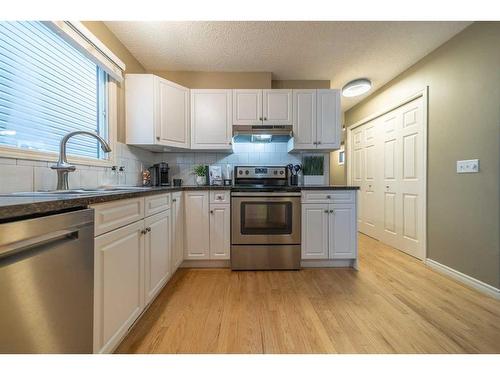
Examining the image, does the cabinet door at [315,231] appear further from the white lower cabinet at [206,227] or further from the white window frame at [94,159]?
the white window frame at [94,159]

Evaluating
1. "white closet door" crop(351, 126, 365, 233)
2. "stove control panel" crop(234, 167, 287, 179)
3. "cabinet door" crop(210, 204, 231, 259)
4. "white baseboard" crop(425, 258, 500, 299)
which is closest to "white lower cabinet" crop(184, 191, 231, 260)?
"cabinet door" crop(210, 204, 231, 259)

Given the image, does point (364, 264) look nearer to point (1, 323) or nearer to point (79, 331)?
point (79, 331)

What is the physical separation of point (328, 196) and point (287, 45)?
1.66 metres

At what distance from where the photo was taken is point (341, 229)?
7.81 feet

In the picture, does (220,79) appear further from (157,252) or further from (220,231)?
(157,252)

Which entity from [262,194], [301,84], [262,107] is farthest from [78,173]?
[301,84]

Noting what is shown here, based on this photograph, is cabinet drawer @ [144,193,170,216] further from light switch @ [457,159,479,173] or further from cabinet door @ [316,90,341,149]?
light switch @ [457,159,479,173]

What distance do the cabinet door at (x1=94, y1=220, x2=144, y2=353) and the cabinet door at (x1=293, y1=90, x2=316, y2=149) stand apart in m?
2.03

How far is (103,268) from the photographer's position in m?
1.02

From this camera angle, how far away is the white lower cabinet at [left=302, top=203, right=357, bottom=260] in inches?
93.3

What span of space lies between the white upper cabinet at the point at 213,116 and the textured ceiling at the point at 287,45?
41 centimetres

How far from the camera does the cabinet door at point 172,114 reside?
2.45m

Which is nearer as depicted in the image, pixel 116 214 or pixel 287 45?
pixel 116 214
